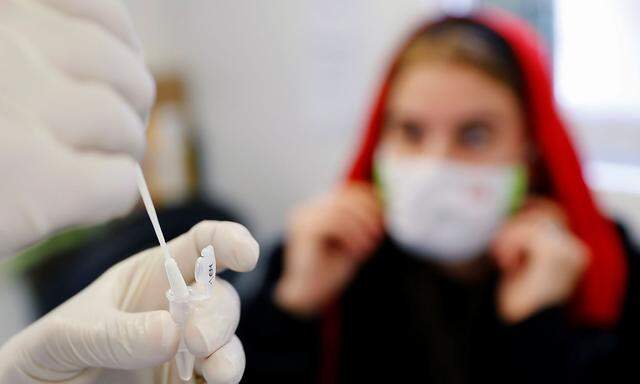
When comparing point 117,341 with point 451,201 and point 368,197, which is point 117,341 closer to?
point 451,201

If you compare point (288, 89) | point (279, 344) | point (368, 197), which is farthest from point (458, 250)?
point (288, 89)

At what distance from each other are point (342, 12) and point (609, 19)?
1.95ft

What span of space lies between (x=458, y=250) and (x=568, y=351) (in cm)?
18

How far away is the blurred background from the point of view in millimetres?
1246

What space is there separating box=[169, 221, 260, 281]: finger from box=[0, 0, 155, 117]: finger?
0.08 metres

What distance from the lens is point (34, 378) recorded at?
0.24 meters

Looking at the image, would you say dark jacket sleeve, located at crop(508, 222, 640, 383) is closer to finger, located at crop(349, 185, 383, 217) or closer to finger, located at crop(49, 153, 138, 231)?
finger, located at crop(349, 185, 383, 217)

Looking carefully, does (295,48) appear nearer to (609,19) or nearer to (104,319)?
(609,19)

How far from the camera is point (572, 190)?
2.56 feet

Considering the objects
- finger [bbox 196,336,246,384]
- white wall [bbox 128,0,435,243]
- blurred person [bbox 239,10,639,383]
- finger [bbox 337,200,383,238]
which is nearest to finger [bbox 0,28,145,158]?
finger [bbox 196,336,246,384]

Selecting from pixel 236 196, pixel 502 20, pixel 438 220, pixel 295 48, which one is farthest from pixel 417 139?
pixel 236 196

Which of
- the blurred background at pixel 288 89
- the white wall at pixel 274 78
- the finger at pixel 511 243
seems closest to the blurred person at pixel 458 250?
the finger at pixel 511 243

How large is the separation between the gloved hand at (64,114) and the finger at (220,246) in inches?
1.8

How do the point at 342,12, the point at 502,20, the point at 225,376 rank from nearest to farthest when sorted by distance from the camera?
the point at 225,376, the point at 502,20, the point at 342,12
